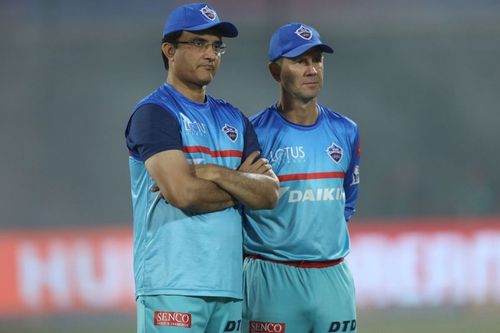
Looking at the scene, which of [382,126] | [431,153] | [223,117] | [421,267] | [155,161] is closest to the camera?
[155,161]

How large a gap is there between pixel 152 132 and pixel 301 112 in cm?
105

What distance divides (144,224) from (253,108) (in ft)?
34.5

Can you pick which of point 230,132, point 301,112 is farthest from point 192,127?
point 301,112

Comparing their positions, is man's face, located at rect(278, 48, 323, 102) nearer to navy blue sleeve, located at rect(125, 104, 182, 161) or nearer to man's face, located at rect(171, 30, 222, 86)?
man's face, located at rect(171, 30, 222, 86)

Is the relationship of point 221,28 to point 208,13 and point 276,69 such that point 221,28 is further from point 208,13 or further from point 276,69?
point 276,69

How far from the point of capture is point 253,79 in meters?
15.0

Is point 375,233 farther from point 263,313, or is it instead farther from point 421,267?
point 263,313

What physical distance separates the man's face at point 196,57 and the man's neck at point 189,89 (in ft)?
0.07

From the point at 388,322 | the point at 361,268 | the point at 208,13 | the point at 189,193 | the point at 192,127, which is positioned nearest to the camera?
the point at 189,193

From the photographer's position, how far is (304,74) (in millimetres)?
4836

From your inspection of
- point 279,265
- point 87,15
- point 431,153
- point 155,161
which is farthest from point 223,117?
point 87,15

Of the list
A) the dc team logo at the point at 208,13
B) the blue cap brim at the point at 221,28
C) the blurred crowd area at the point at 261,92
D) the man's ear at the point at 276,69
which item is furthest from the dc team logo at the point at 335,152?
the blurred crowd area at the point at 261,92

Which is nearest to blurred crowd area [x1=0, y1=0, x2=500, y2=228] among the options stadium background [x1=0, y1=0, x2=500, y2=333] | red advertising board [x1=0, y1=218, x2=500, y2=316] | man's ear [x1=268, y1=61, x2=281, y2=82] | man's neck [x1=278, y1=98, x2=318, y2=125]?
stadium background [x1=0, y1=0, x2=500, y2=333]

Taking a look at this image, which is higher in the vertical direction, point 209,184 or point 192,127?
point 192,127
